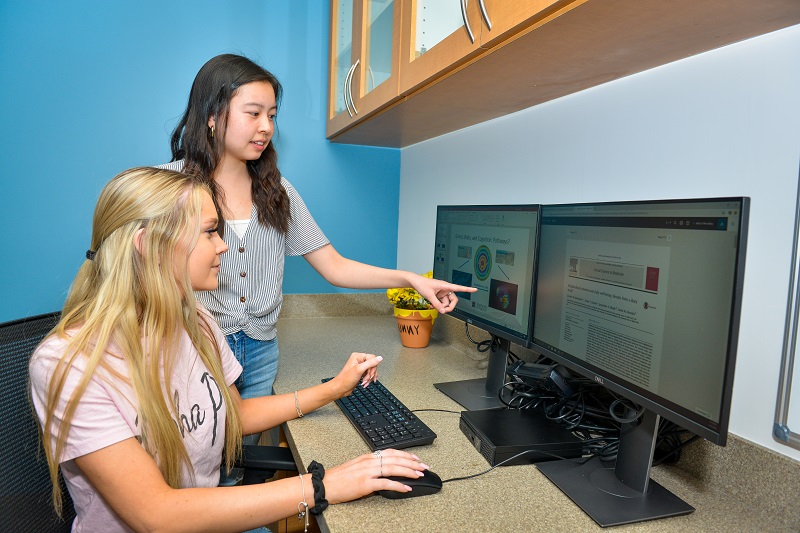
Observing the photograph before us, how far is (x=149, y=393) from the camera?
0.87m

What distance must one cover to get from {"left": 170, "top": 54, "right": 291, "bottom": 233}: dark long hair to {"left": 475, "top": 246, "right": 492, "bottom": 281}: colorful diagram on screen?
0.56 metres

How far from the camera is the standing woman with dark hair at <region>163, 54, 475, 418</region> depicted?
140 cm

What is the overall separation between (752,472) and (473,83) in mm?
958

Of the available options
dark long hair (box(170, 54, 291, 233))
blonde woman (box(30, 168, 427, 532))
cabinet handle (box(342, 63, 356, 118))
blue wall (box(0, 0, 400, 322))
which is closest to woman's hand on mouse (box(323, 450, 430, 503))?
blonde woman (box(30, 168, 427, 532))

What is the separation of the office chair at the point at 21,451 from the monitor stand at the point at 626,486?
808 mm

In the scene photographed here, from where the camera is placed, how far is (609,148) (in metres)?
1.24

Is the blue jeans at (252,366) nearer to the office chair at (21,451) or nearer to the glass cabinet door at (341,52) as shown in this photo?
the office chair at (21,451)

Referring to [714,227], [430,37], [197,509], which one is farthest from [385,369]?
[714,227]

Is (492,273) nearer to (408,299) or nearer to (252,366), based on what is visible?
(408,299)

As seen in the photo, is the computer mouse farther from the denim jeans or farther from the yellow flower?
the yellow flower

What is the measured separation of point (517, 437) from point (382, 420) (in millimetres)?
263

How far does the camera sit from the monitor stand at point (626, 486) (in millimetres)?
809

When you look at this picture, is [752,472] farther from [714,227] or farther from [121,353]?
[121,353]

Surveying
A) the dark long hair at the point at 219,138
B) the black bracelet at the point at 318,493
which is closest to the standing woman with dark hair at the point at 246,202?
the dark long hair at the point at 219,138
